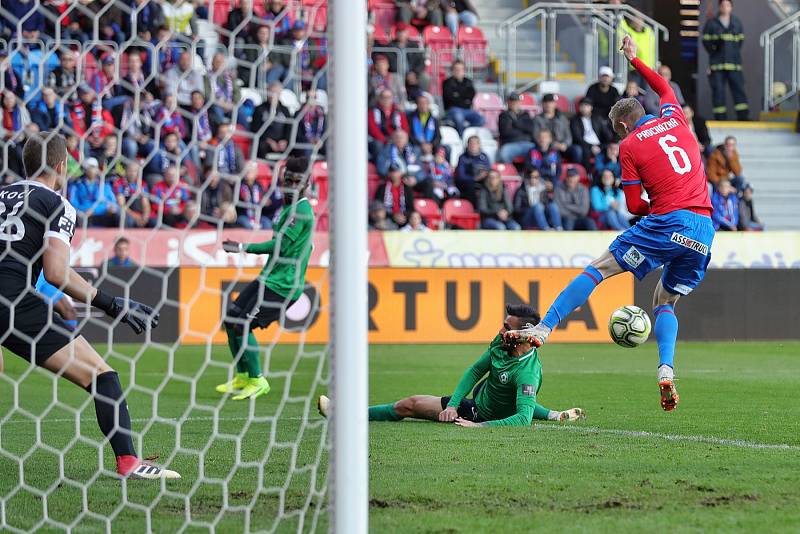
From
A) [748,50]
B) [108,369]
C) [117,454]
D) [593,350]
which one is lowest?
[593,350]

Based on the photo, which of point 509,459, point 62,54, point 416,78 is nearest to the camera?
point 509,459

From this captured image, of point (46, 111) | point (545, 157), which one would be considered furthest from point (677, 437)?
Answer: point (545, 157)

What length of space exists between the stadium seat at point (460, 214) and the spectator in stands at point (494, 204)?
0.18 m

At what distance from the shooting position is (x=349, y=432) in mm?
3936

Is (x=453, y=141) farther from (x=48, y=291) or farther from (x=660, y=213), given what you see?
(x=48, y=291)

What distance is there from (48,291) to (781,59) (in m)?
19.1

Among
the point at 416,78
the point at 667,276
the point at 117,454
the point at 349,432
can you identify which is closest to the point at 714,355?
the point at 667,276

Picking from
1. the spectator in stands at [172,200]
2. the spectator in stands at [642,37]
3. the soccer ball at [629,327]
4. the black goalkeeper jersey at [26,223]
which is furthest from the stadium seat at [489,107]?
the black goalkeeper jersey at [26,223]

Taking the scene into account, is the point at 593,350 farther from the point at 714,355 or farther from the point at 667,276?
the point at 667,276

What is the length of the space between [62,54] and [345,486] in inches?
385

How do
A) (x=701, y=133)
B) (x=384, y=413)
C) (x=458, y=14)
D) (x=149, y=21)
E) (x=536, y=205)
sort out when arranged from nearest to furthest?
(x=384, y=413) → (x=149, y=21) → (x=536, y=205) → (x=701, y=133) → (x=458, y=14)

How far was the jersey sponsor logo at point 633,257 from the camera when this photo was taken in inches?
304

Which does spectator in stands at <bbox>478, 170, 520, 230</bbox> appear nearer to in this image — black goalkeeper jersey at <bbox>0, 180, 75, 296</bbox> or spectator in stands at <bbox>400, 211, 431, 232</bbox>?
spectator in stands at <bbox>400, 211, 431, 232</bbox>

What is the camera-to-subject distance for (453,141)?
1852 cm
